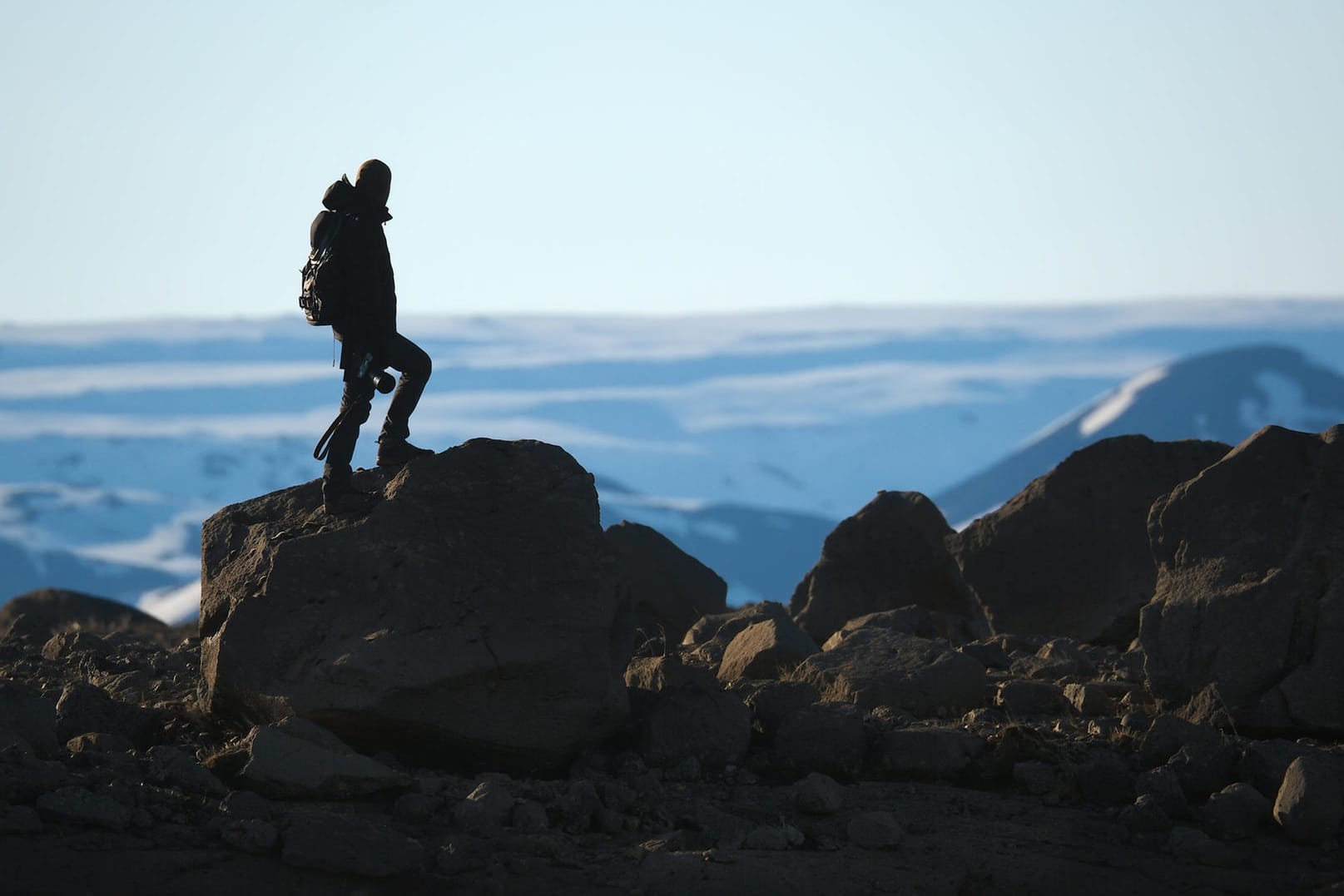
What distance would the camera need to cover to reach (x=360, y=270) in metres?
10.4

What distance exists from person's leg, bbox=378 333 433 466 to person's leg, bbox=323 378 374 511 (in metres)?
0.27

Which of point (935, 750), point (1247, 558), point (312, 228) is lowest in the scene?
point (935, 750)

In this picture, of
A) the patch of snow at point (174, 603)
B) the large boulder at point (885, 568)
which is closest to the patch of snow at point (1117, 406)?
the patch of snow at point (174, 603)

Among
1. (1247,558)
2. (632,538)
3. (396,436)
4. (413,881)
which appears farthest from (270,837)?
(632,538)

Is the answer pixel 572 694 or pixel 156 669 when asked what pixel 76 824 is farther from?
pixel 156 669

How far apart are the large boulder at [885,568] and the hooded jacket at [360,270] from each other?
8021 mm

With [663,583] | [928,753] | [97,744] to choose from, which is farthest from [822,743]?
[663,583]

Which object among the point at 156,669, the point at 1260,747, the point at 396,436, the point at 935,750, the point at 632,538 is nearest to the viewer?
the point at 1260,747

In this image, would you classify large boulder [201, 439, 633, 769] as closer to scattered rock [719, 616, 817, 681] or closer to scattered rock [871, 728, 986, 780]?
scattered rock [871, 728, 986, 780]

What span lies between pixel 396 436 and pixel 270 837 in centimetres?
366

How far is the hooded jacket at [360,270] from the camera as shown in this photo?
10.3m

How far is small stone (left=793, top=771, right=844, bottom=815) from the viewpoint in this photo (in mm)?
9156

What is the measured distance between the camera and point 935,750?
1019 cm

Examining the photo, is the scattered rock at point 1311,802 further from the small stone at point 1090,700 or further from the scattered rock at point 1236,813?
the small stone at point 1090,700
